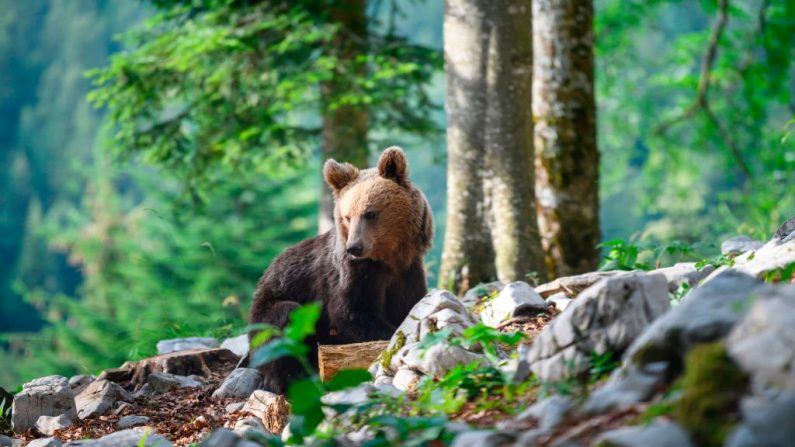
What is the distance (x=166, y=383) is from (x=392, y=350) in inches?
74.5

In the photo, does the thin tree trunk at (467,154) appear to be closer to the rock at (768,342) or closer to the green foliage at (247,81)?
the green foliage at (247,81)

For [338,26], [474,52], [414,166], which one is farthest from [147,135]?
[414,166]

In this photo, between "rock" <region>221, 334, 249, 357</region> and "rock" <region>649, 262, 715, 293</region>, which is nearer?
"rock" <region>649, 262, 715, 293</region>

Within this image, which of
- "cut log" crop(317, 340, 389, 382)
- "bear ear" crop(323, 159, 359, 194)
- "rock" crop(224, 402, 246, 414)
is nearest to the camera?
"cut log" crop(317, 340, 389, 382)

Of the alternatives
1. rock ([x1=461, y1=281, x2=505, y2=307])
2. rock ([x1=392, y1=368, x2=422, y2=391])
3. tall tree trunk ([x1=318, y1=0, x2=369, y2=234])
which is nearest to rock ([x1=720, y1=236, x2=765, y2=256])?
rock ([x1=461, y1=281, x2=505, y2=307])

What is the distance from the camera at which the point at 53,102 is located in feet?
233

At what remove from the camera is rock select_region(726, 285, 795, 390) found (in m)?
2.24

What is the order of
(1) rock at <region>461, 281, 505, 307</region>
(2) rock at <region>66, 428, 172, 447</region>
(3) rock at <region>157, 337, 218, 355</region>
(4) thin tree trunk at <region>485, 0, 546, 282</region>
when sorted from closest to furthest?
(2) rock at <region>66, 428, 172, 447</region> < (1) rock at <region>461, 281, 505, 307</region> < (3) rock at <region>157, 337, 218, 355</region> < (4) thin tree trunk at <region>485, 0, 546, 282</region>

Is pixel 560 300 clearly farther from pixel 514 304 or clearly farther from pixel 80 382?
pixel 80 382

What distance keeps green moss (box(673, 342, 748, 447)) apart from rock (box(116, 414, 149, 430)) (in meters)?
3.15

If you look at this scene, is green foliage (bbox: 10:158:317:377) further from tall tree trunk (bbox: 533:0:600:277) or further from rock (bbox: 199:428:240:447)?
rock (bbox: 199:428:240:447)

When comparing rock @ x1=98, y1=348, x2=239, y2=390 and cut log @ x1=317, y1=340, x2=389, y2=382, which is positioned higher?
cut log @ x1=317, y1=340, x2=389, y2=382

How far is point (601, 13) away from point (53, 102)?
62.4 meters

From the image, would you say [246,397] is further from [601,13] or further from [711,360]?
[601,13]
